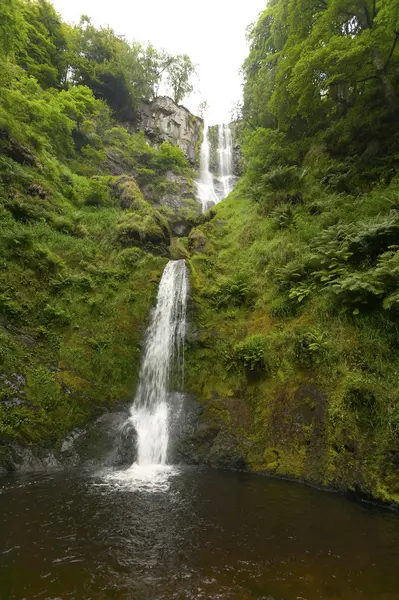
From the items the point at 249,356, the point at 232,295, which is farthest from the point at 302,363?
the point at 232,295

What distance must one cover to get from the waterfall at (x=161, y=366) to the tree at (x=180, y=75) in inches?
1194

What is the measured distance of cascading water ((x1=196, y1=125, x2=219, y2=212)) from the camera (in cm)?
2647

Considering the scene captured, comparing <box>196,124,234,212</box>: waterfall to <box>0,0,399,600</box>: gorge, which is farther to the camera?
<box>196,124,234,212</box>: waterfall

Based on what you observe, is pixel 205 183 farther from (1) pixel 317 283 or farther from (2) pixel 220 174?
(1) pixel 317 283

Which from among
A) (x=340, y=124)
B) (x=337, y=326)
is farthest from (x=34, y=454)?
(x=340, y=124)

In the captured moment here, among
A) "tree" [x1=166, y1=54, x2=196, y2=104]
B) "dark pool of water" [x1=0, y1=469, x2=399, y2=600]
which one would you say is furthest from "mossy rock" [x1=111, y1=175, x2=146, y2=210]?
"tree" [x1=166, y1=54, x2=196, y2=104]

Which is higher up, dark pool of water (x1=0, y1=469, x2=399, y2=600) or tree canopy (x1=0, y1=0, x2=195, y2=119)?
tree canopy (x1=0, y1=0, x2=195, y2=119)

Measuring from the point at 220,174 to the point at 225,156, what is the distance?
297 centimetres

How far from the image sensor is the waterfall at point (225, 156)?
102ft

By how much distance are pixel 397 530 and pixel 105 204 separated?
18.5m

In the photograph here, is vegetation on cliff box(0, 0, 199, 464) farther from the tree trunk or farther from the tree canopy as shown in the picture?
the tree trunk

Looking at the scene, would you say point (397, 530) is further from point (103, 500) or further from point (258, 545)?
point (103, 500)

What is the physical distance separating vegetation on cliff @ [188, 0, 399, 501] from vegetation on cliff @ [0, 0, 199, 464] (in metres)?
2.67

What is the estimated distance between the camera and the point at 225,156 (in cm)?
3391
